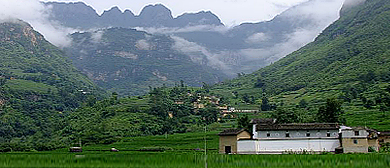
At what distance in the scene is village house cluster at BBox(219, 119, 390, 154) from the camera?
50.0 metres

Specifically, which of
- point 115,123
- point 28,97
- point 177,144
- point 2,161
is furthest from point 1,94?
point 2,161

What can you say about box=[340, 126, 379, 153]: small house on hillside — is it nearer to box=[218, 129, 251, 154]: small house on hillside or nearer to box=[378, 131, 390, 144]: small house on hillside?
box=[378, 131, 390, 144]: small house on hillside

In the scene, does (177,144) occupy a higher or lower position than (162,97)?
lower

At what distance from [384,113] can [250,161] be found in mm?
68511

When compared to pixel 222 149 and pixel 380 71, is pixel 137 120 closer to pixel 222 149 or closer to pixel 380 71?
pixel 222 149

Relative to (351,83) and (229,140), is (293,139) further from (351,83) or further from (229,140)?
(351,83)

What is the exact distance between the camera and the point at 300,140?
52344 mm

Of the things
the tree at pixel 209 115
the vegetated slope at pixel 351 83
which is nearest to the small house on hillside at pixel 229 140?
the vegetated slope at pixel 351 83

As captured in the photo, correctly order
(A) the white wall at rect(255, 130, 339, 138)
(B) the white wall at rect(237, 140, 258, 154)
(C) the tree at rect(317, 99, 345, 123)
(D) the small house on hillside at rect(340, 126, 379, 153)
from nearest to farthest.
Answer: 1. (B) the white wall at rect(237, 140, 258, 154)
2. (D) the small house on hillside at rect(340, 126, 379, 153)
3. (A) the white wall at rect(255, 130, 339, 138)
4. (C) the tree at rect(317, 99, 345, 123)

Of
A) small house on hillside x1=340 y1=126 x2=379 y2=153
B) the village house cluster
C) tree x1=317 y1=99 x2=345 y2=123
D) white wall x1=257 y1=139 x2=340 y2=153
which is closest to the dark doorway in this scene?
the village house cluster

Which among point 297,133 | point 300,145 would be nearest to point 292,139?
point 300,145

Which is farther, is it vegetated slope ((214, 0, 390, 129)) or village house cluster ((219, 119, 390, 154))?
vegetated slope ((214, 0, 390, 129))

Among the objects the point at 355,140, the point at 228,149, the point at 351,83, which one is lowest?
the point at 228,149

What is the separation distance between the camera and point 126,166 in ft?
82.8
